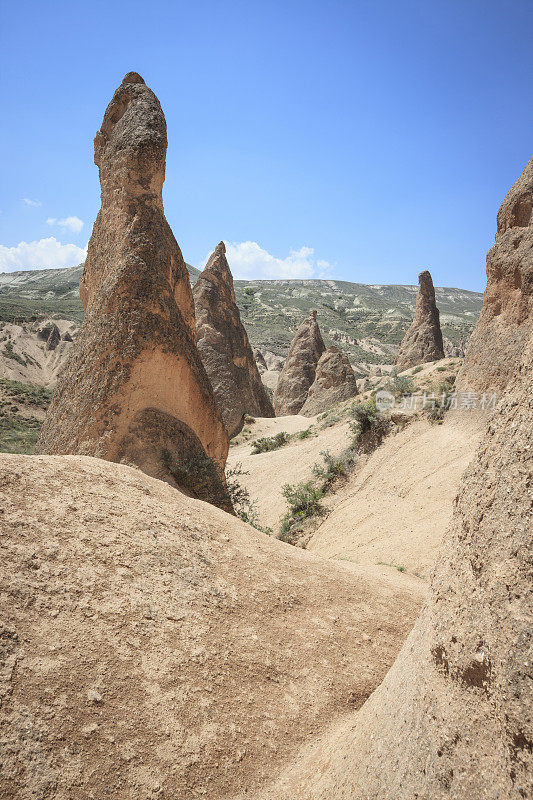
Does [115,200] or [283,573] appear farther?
[115,200]

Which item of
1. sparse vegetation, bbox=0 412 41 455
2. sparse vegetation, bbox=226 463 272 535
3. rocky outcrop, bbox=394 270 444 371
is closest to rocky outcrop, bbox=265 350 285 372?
rocky outcrop, bbox=394 270 444 371

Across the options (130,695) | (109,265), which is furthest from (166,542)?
(109,265)

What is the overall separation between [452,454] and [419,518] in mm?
2026

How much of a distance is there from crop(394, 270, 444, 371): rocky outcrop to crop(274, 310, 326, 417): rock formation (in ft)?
17.8

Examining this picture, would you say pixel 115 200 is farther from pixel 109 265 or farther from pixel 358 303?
pixel 358 303

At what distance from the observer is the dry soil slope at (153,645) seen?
7.72 ft

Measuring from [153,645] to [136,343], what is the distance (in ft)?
16.4

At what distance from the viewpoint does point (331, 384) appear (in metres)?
24.0

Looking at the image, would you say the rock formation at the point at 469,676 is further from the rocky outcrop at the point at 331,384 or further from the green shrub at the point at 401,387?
the rocky outcrop at the point at 331,384

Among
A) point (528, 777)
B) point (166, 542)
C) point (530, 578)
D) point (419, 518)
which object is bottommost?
point (419, 518)

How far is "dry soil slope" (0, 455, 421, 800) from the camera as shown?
2352mm

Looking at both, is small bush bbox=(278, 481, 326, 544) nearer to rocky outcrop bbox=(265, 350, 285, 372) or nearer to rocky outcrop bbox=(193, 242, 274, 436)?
rocky outcrop bbox=(193, 242, 274, 436)

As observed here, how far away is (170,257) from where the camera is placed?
835cm

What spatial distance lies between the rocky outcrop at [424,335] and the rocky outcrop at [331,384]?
174 inches
